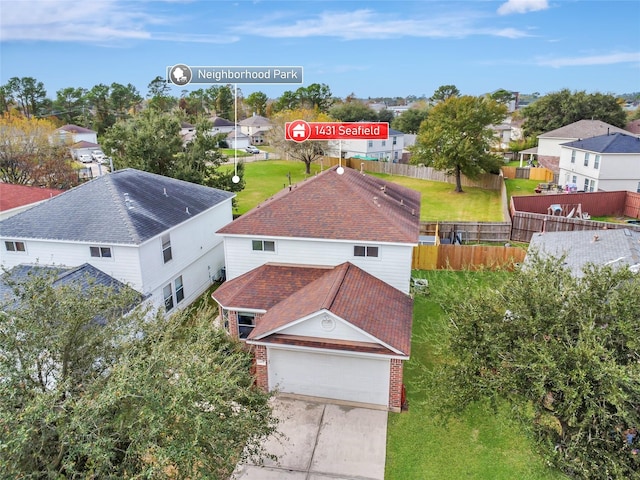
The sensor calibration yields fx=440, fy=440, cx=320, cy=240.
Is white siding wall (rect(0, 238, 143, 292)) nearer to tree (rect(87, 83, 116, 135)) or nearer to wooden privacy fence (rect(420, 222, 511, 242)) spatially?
wooden privacy fence (rect(420, 222, 511, 242))

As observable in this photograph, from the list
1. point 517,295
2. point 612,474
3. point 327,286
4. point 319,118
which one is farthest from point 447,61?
point 612,474

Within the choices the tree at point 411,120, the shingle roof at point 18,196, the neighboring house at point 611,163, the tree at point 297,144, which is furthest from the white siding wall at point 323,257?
the tree at point 411,120

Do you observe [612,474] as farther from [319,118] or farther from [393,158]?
[393,158]

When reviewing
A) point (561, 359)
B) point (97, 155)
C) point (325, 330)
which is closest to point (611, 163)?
point (325, 330)

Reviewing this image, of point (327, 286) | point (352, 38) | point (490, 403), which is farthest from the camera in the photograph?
point (352, 38)

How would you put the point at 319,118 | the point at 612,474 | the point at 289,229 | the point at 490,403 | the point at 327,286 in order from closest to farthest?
the point at 612,474
the point at 490,403
the point at 327,286
the point at 289,229
the point at 319,118

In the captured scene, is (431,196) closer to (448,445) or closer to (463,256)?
(463,256)
